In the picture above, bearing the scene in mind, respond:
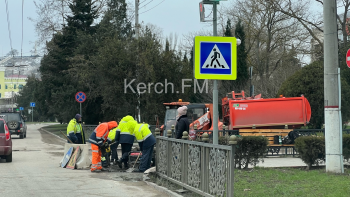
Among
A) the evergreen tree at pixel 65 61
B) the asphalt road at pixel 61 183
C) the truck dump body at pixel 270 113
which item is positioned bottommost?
the asphalt road at pixel 61 183

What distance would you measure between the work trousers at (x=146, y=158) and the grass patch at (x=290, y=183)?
275 cm

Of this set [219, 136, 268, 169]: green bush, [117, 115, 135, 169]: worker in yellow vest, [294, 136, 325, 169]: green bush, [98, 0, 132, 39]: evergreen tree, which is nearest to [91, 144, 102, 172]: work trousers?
[117, 115, 135, 169]: worker in yellow vest

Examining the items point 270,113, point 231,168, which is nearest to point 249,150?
point 231,168

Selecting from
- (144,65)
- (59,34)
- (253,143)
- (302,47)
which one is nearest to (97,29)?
(59,34)

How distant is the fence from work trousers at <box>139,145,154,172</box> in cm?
152

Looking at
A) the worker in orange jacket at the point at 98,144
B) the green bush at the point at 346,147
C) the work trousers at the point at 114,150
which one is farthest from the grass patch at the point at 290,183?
the work trousers at the point at 114,150

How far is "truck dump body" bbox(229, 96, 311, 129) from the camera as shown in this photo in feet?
68.3

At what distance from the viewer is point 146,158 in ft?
43.0

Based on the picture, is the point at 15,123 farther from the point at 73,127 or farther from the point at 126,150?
the point at 126,150

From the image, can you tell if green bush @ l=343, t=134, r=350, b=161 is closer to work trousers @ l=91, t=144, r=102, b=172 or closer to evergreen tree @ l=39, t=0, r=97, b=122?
work trousers @ l=91, t=144, r=102, b=172

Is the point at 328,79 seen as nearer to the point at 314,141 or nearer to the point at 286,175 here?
the point at 314,141

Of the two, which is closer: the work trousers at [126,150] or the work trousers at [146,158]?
the work trousers at [146,158]

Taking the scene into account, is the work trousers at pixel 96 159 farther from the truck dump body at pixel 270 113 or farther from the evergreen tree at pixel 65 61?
the evergreen tree at pixel 65 61

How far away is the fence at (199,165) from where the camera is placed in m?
7.15
